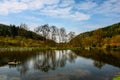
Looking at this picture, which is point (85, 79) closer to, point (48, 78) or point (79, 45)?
point (48, 78)

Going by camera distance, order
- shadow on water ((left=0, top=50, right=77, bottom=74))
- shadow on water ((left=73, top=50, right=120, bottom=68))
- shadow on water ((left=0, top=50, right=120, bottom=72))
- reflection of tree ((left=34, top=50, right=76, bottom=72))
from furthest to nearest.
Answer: shadow on water ((left=73, top=50, right=120, bottom=68))
shadow on water ((left=0, top=50, right=120, bottom=72))
reflection of tree ((left=34, top=50, right=76, bottom=72))
shadow on water ((left=0, top=50, right=77, bottom=74))

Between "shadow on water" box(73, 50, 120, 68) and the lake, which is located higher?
"shadow on water" box(73, 50, 120, 68)

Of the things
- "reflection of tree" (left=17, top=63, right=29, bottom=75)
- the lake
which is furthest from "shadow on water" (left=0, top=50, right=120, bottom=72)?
"reflection of tree" (left=17, top=63, right=29, bottom=75)

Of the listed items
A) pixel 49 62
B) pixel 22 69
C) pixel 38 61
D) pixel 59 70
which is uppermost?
pixel 38 61

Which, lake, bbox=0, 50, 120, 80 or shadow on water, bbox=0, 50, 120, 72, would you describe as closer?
lake, bbox=0, 50, 120, 80

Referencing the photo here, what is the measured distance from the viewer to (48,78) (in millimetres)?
36844

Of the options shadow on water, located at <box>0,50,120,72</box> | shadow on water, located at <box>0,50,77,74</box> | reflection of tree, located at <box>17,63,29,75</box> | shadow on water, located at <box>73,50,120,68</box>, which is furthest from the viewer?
shadow on water, located at <box>73,50,120,68</box>

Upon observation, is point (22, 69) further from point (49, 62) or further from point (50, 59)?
point (50, 59)

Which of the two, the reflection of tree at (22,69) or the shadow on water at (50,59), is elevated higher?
the shadow on water at (50,59)

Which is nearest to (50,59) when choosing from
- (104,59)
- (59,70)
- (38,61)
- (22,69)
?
(38,61)

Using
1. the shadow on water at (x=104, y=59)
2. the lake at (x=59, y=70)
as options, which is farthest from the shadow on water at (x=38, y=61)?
the shadow on water at (x=104, y=59)

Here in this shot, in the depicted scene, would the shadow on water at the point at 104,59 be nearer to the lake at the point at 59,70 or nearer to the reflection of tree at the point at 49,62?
the lake at the point at 59,70

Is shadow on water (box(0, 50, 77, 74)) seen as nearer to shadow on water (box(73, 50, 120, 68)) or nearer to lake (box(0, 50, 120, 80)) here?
lake (box(0, 50, 120, 80))

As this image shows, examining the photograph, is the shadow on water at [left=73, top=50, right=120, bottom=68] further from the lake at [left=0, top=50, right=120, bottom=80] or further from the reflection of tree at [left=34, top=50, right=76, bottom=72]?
the reflection of tree at [left=34, top=50, right=76, bottom=72]
